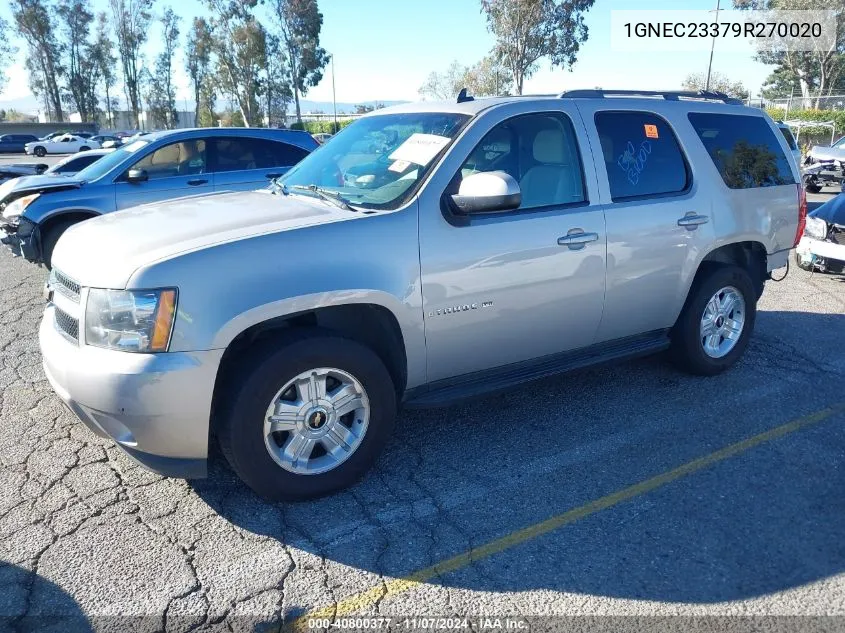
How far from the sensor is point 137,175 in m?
7.88

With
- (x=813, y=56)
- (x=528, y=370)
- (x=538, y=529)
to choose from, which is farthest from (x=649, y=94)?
(x=813, y=56)

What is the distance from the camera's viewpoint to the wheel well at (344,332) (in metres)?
3.13

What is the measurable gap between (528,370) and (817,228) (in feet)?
18.8

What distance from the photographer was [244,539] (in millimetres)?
3053

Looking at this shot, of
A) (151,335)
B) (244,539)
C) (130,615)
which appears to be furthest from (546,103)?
(130,615)

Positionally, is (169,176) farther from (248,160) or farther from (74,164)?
(74,164)

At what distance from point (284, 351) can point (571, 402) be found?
7.47ft

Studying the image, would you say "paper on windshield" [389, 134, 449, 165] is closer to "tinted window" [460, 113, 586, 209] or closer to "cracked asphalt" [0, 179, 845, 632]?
"tinted window" [460, 113, 586, 209]

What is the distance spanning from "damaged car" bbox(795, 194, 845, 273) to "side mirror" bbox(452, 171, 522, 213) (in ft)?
18.1

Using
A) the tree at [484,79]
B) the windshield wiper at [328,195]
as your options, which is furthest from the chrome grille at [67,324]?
the tree at [484,79]

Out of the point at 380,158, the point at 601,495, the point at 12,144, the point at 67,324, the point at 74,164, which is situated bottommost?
the point at 601,495

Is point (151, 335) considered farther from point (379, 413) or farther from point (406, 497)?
point (406, 497)

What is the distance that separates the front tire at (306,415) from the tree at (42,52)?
69.1 metres

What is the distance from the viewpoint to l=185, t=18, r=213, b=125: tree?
2254 inches
